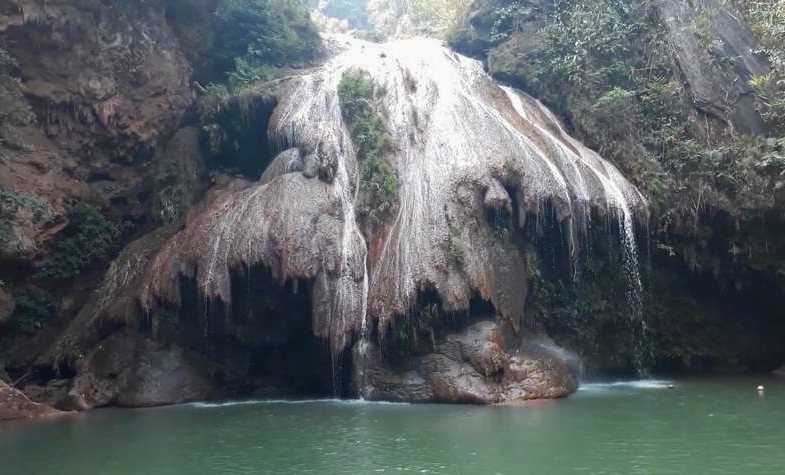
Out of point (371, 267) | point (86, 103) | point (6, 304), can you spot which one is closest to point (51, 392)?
point (6, 304)

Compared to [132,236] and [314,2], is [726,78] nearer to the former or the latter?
[132,236]

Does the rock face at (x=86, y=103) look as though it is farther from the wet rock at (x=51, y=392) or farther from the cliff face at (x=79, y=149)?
the wet rock at (x=51, y=392)

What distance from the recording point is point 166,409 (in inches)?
703

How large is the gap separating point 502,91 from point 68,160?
13.2m

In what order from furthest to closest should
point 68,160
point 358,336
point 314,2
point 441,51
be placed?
point 314,2 → point 441,51 → point 68,160 → point 358,336

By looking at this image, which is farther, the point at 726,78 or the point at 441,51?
the point at 441,51

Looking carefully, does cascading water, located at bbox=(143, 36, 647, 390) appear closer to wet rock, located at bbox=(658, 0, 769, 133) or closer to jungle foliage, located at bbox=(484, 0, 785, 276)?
jungle foliage, located at bbox=(484, 0, 785, 276)

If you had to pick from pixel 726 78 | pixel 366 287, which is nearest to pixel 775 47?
pixel 726 78

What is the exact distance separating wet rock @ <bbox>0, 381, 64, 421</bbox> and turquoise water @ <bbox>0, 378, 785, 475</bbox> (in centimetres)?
85

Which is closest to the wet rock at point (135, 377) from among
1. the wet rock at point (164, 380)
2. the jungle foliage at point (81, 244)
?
the wet rock at point (164, 380)

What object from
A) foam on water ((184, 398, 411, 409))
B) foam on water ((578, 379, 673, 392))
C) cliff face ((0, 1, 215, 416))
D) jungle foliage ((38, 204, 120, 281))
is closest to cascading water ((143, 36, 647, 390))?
foam on water ((184, 398, 411, 409))

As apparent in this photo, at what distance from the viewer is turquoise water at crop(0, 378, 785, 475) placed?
1058cm

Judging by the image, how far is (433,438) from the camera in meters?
12.4

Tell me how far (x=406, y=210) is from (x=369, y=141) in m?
2.90
